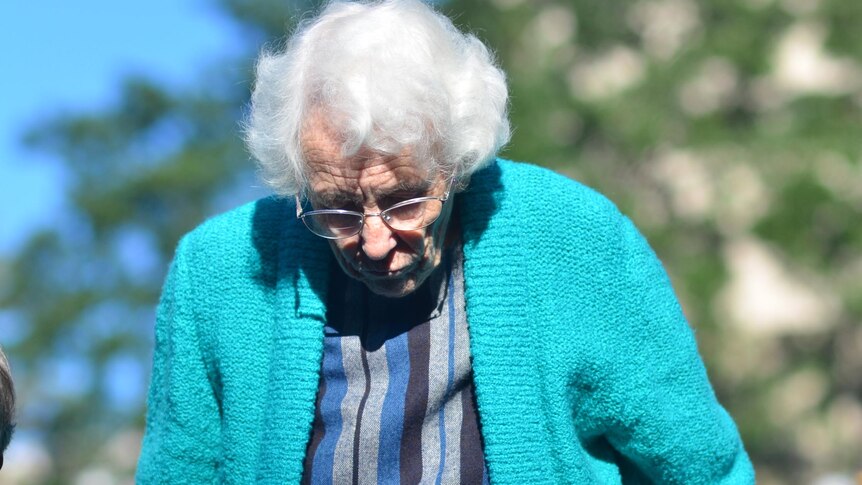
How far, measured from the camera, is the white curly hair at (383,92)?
6.52 feet

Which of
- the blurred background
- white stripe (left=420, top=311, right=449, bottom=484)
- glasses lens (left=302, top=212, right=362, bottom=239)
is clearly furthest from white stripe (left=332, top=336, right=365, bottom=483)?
the blurred background

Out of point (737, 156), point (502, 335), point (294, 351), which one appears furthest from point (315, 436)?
point (737, 156)

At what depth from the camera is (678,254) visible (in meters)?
8.73

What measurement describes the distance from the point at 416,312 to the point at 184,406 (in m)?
0.49

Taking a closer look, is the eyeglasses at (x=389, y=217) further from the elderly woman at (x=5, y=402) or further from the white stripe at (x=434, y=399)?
the elderly woman at (x=5, y=402)

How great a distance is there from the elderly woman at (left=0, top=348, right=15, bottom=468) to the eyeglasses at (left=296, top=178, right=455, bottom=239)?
0.55 meters

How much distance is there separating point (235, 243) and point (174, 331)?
0.21 m

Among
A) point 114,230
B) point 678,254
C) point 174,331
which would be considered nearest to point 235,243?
point 174,331

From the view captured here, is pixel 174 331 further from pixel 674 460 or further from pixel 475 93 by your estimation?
pixel 674 460

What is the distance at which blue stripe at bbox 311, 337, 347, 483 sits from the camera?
84.7 inches

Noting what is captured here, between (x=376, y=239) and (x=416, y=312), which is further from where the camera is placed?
(x=416, y=312)

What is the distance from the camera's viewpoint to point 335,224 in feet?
6.77

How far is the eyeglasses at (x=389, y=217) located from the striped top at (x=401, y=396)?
0.21 m

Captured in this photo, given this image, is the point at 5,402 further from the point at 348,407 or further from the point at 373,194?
the point at 373,194
